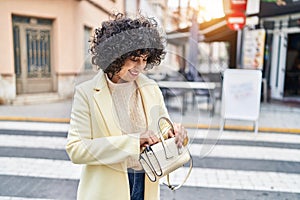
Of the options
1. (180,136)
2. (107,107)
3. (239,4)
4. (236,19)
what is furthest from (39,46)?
(180,136)

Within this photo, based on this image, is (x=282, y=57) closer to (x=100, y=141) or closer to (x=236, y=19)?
(x=236, y=19)

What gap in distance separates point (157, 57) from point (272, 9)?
30.5 ft

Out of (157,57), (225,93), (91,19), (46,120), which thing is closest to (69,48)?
(91,19)

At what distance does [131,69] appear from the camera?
53.1 inches

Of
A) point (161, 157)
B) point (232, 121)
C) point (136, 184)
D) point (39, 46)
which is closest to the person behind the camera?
point (161, 157)

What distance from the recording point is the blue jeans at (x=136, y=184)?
1.50 meters

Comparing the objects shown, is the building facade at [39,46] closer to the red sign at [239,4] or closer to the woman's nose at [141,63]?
the red sign at [239,4]

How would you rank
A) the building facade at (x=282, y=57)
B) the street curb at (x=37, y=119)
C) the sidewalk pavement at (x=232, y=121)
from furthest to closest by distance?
the building facade at (x=282, y=57)
the street curb at (x=37, y=119)
the sidewalk pavement at (x=232, y=121)

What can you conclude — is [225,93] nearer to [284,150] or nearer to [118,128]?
[284,150]

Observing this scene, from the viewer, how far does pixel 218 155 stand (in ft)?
15.8

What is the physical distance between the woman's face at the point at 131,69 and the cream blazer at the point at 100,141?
65mm

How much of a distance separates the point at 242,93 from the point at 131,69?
523cm

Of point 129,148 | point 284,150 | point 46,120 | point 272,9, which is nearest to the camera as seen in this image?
point 129,148

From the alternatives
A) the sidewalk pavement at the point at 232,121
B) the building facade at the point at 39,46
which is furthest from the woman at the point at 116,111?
the building facade at the point at 39,46
